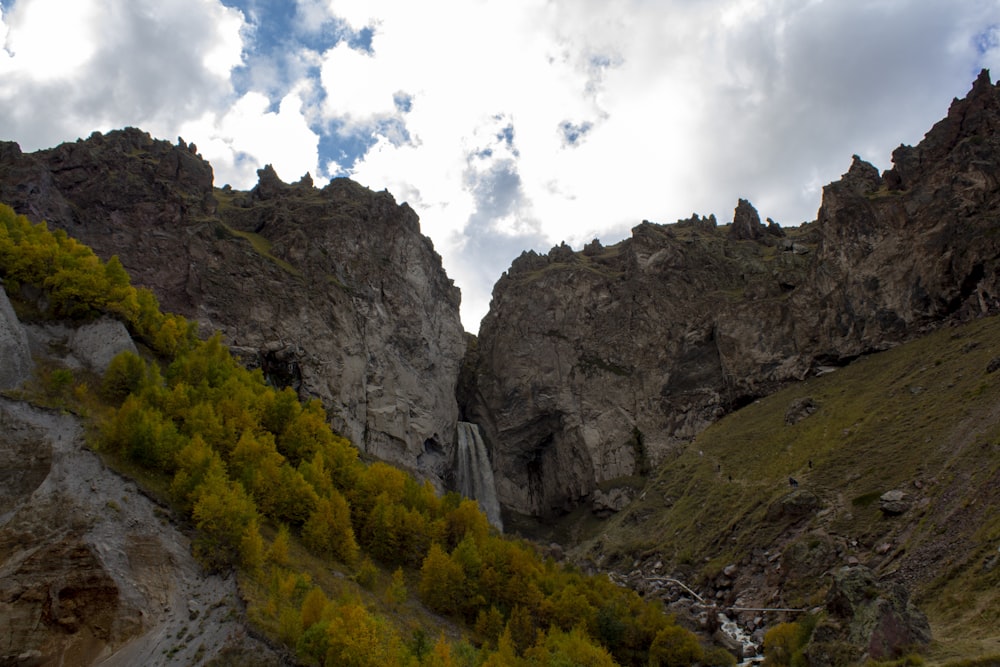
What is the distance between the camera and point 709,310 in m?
106

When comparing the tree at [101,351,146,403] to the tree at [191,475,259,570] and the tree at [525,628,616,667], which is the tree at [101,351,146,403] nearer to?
the tree at [191,475,259,570]

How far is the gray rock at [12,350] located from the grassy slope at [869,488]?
45683 mm

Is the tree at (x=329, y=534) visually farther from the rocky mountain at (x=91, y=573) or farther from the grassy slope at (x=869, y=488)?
the grassy slope at (x=869, y=488)

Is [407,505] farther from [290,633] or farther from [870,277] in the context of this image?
[870,277]

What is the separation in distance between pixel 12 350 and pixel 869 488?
A: 58692 mm

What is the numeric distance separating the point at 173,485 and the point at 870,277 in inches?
3265

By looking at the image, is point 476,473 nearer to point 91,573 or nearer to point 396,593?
point 396,593

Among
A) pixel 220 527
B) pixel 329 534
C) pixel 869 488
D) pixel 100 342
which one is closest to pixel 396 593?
pixel 329 534

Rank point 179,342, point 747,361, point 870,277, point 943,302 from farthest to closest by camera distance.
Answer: point 747,361 → point 870,277 → point 943,302 → point 179,342

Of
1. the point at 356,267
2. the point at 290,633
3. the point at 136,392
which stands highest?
the point at 356,267

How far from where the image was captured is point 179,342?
54062mm

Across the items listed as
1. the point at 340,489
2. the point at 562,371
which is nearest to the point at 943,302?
the point at 562,371

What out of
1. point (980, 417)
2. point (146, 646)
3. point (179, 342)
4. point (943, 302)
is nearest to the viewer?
point (146, 646)

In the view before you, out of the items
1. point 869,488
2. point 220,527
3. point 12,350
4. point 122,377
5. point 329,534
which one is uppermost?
point 12,350
